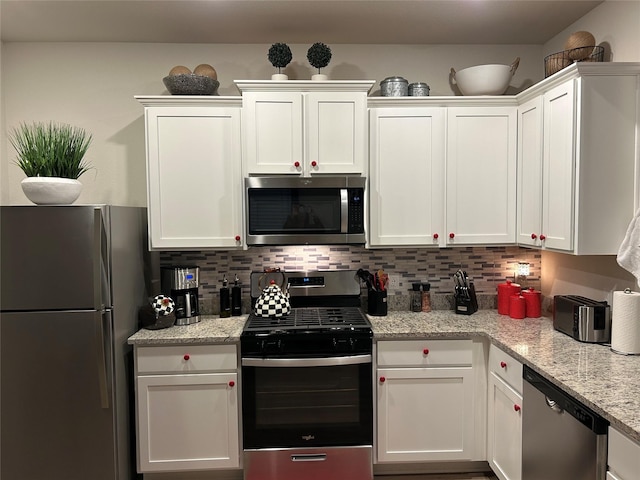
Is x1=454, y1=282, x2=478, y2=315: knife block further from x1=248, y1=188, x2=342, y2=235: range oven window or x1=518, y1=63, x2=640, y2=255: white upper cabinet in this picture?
x1=248, y1=188, x2=342, y2=235: range oven window

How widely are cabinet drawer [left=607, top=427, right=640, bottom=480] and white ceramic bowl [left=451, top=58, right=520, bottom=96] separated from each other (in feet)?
6.75

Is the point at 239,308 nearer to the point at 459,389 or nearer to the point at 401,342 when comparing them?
the point at 401,342

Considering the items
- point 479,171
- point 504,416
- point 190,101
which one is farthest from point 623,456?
point 190,101

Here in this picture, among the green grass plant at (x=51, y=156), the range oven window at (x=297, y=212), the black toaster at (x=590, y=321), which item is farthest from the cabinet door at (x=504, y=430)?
the green grass plant at (x=51, y=156)

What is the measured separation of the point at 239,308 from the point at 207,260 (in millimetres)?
417

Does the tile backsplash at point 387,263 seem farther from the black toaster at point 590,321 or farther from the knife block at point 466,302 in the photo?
the black toaster at point 590,321

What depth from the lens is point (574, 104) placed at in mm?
2100

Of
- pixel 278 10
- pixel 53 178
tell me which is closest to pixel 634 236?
pixel 278 10

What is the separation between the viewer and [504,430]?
2.25 metres

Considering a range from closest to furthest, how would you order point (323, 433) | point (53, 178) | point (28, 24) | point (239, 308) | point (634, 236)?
point (634, 236) < point (53, 178) < point (323, 433) < point (28, 24) < point (239, 308)

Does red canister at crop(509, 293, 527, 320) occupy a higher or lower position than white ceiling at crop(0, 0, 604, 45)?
lower

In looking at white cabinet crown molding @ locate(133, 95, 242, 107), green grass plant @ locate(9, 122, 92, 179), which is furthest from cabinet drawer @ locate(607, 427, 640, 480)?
green grass plant @ locate(9, 122, 92, 179)

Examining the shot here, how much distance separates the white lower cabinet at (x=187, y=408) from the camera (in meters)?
2.37

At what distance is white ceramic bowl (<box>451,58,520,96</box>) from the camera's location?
2686mm
